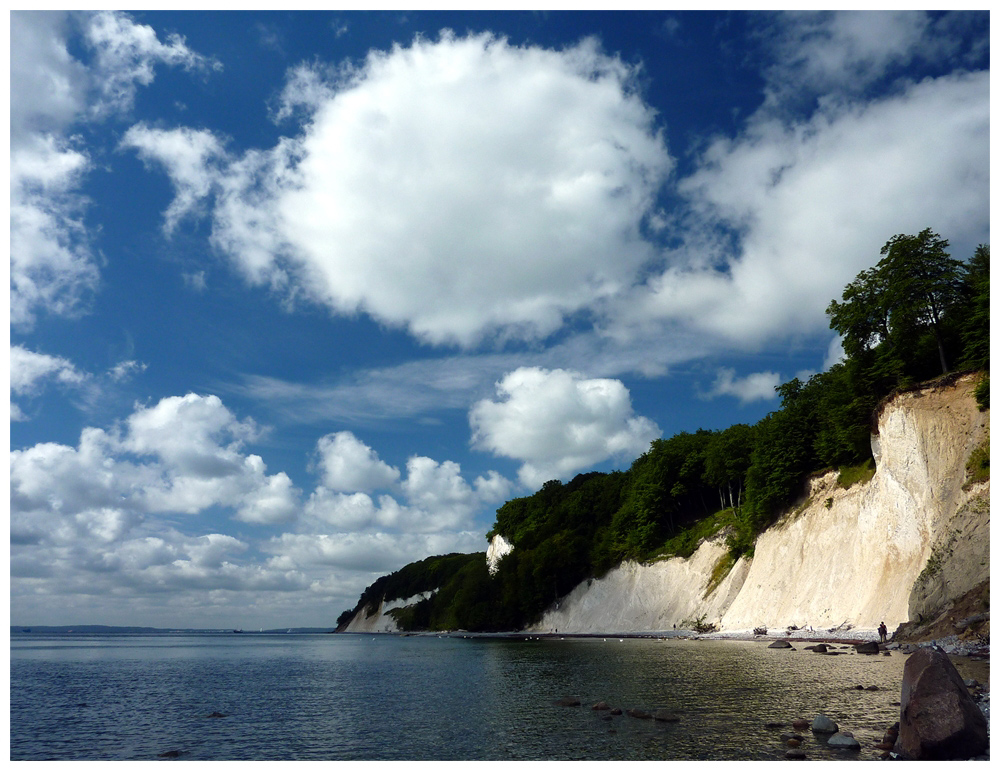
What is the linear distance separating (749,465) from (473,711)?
204 feet

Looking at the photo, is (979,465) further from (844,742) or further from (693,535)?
(693,535)

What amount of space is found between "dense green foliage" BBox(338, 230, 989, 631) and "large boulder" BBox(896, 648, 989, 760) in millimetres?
36437

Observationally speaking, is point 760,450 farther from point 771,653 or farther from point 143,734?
point 143,734

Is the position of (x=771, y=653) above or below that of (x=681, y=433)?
below

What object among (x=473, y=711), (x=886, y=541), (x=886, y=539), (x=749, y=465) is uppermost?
(x=749, y=465)

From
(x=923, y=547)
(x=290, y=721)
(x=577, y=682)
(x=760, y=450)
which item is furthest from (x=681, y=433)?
(x=290, y=721)

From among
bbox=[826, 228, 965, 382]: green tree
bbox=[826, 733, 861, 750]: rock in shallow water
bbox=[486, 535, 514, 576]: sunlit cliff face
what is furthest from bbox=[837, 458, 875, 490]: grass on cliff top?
bbox=[486, 535, 514, 576]: sunlit cliff face

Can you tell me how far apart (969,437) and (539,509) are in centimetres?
8294

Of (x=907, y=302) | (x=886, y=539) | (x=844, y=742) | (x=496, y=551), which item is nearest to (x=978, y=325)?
(x=907, y=302)

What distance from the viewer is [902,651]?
115ft

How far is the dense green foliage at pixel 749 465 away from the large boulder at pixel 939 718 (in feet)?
120

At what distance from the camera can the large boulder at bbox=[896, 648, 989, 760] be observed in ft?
43.2

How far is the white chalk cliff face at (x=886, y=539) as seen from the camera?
132 ft

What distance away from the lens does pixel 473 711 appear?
2320 centimetres
